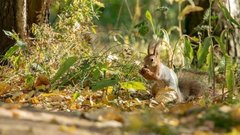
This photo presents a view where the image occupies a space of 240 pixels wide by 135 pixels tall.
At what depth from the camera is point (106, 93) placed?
567cm

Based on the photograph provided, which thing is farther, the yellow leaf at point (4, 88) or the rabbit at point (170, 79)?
the rabbit at point (170, 79)

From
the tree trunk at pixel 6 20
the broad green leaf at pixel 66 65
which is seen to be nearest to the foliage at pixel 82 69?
the broad green leaf at pixel 66 65

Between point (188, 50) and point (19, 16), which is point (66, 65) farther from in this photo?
point (188, 50)

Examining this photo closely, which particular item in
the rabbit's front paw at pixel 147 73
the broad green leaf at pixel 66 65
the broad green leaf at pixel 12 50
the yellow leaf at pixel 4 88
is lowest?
the yellow leaf at pixel 4 88

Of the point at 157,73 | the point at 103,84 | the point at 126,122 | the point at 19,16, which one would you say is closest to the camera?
the point at 126,122

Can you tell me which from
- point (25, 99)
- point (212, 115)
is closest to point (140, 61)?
point (25, 99)

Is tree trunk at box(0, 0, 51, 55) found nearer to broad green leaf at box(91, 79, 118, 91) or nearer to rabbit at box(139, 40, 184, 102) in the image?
rabbit at box(139, 40, 184, 102)

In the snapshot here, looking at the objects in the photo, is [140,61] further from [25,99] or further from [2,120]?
[2,120]

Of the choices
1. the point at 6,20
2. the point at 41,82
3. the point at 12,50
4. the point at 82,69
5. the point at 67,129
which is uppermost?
the point at 6,20

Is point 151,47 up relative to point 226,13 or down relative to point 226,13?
down

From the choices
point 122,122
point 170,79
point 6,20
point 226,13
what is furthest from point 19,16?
point 122,122

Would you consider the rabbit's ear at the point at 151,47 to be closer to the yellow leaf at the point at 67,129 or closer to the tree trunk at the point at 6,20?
the tree trunk at the point at 6,20

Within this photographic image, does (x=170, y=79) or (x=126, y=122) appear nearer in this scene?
(x=126, y=122)

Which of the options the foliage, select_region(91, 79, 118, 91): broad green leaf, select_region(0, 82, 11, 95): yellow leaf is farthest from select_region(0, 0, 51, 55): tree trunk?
select_region(91, 79, 118, 91): broad green leaf
